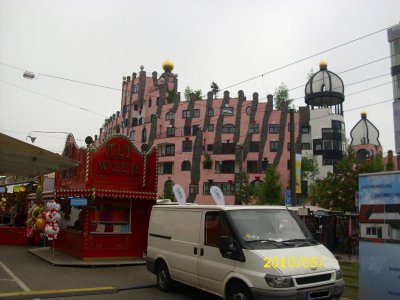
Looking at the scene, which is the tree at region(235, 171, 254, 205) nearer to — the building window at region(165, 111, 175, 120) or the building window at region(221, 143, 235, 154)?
the building window at region(221, 143, 235, 154)

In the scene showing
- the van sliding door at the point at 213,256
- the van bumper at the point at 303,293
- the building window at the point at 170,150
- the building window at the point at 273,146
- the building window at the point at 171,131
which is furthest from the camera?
the building window at the point at 171,131

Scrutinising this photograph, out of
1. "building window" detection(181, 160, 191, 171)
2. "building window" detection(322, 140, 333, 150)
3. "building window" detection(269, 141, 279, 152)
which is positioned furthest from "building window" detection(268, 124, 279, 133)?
"building window" detection(181, 160, 191, 171)

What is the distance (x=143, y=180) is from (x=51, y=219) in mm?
3881

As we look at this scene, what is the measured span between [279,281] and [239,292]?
91 cm

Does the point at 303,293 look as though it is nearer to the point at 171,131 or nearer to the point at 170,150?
the point at 170,150

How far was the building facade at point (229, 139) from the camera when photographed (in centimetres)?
5862

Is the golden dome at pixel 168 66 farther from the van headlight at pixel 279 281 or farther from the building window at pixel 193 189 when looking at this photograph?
the van headlight at pixel 279 281

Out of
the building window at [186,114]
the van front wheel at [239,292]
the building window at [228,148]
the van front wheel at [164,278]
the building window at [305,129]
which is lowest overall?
the van front wheel at [164,278]

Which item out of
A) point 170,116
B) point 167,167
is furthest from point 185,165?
point 170,116

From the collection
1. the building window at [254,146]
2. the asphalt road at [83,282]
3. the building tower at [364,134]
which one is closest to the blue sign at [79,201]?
the asphalt road at [83,282]

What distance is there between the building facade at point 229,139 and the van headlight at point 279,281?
50.4 metres

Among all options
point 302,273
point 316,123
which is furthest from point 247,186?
point 302,273

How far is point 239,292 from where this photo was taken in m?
7.52

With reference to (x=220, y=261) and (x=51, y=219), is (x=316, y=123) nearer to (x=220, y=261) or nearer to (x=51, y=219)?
(x=51, y=219)
